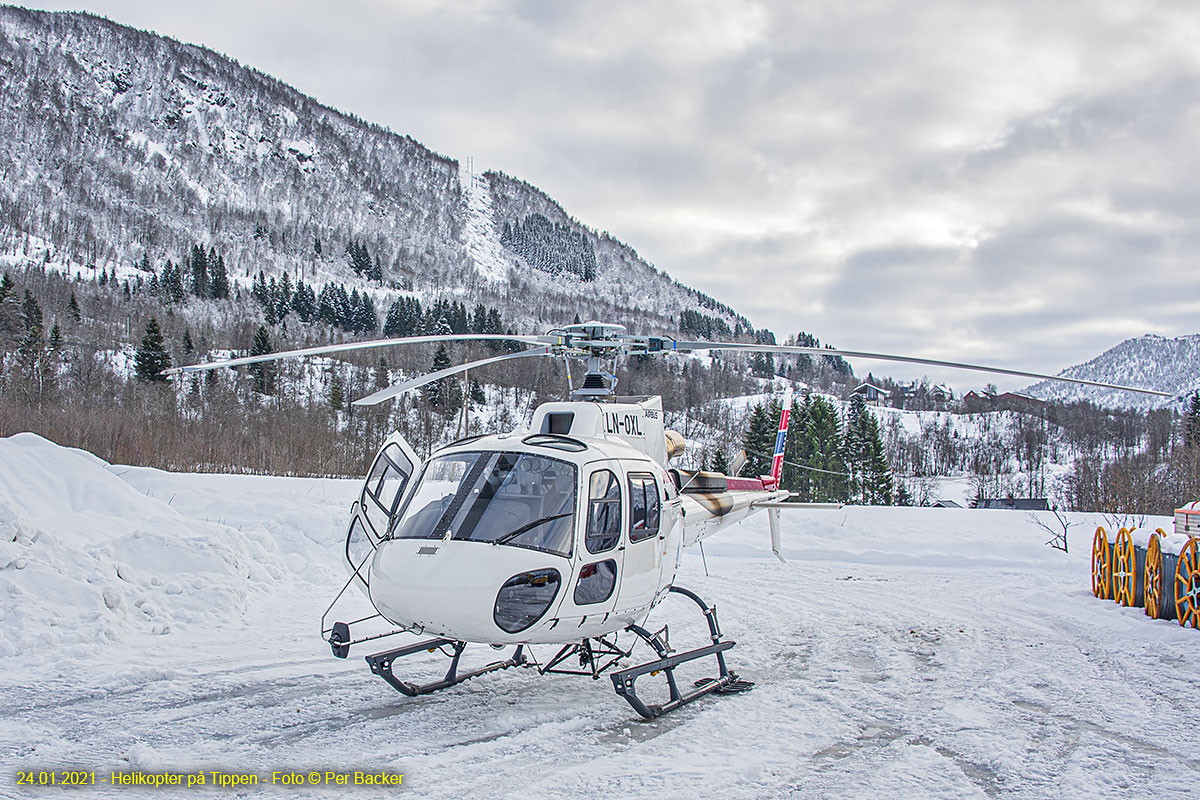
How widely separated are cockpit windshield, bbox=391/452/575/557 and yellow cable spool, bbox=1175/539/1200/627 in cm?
764

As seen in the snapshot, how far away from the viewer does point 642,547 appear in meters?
6.53

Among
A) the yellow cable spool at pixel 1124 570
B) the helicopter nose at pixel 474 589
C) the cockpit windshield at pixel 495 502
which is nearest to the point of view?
the helicopter nose at pixel 474 589

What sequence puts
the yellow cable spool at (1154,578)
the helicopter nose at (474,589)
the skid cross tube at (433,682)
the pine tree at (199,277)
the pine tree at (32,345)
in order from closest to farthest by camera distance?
the helicopter nose at (474,589) → the skid cross tube at (433,682) → the yellow cable spool at (1154,578) → the pine tree at (32,345) → the pine tree at (199,277)

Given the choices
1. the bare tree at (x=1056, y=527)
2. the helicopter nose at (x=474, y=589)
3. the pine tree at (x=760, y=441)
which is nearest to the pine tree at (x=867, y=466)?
the pine tree at (x=760, y=441)

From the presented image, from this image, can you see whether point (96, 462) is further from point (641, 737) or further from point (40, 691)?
point (641, 737)

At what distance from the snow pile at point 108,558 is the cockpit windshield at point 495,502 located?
150 inches

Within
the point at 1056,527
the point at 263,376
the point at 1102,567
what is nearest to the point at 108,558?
the point at 1102,567

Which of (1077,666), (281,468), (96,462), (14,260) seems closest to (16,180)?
(14,260)

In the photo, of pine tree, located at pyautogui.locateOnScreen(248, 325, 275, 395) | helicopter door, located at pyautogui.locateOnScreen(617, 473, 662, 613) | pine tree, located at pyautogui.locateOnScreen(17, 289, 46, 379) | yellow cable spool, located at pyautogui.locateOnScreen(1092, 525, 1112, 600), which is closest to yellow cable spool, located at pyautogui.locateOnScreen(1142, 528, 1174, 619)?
A: yellow cable spool, located at pyautogui.locateOnScreen(1092, 525, 1112, 600)

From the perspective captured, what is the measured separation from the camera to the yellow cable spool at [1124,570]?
33.1 ft

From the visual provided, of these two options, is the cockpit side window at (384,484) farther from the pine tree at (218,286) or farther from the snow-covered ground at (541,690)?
the pine tree at (218,286)

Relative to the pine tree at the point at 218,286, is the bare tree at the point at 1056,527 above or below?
below

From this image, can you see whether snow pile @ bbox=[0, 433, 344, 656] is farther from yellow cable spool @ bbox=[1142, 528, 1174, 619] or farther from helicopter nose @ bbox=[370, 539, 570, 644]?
yellow cable spool @ bbox=[1142, 528, 1174, 619]

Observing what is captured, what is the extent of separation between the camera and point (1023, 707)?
629 centimetres
